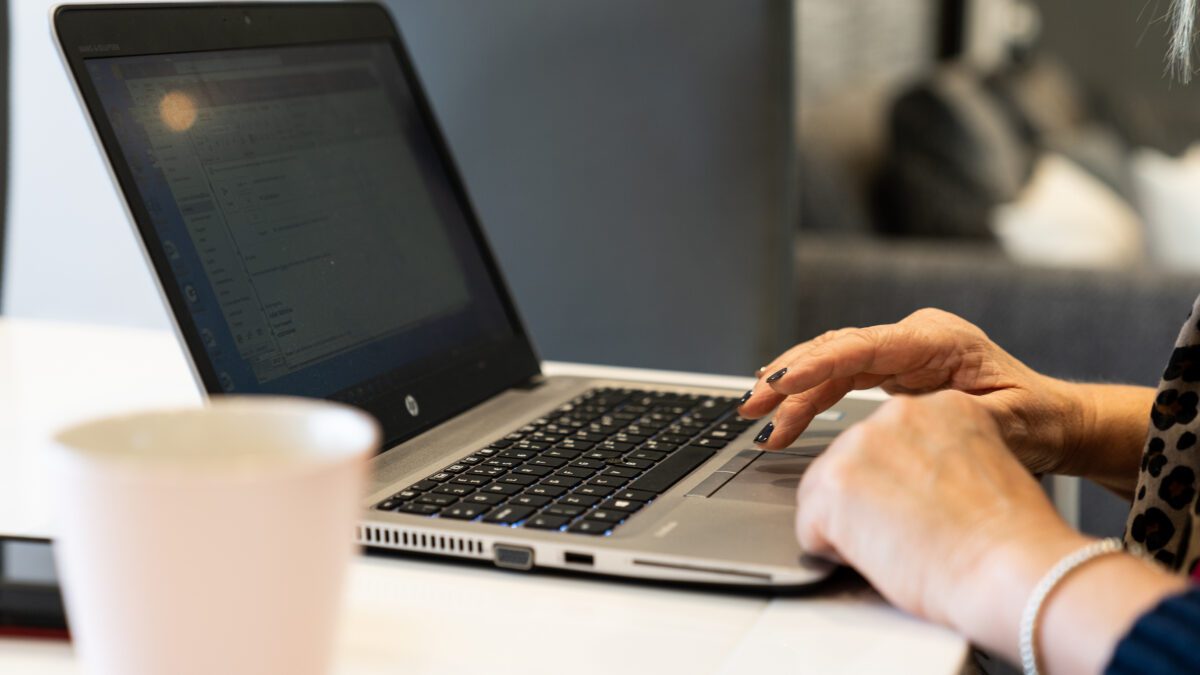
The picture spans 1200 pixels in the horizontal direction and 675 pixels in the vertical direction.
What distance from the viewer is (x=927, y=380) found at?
0.80m

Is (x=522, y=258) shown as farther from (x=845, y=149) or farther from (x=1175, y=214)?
(x=1175, y=214)

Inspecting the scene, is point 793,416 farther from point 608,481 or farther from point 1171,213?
point 1171,213

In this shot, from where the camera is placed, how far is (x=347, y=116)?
871 mm

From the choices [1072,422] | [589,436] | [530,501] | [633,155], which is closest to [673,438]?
[589,436]

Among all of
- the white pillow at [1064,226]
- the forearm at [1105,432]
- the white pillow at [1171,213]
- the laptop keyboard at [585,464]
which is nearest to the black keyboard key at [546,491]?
the laptop keyboard at [585,464]

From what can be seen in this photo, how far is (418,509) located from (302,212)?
24 cm

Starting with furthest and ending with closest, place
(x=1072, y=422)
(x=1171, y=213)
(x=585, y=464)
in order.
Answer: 1. (x=1171, y=213)
2. (x=1072, y=422)
3. (x=585, y=464)

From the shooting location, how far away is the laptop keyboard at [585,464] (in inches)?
25.0

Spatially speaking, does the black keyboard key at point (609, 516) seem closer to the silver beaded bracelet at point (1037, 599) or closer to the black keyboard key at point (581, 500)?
the black keyboard key at point (581, 500)

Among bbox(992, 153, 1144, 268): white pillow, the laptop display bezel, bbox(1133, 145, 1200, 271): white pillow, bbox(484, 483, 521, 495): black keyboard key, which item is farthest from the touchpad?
bbox(1133, 145, 1200, 271): white pillow

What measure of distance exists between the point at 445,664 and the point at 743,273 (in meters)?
0.76

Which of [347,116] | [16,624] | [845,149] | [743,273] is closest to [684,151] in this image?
[743,273]

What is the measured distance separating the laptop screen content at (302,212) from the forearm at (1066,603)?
398 millimetres

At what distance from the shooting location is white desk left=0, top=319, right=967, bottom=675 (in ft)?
1.69
